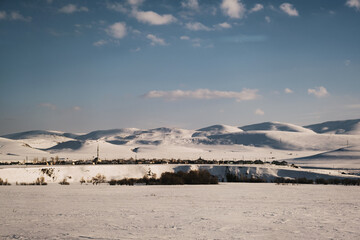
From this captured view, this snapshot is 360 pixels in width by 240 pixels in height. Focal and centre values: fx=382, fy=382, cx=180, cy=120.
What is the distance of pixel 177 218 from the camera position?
10195mm

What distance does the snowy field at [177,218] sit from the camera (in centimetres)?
809

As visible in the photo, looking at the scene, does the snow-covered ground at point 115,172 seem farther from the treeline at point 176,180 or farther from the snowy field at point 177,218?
the snowy field at point 177,218

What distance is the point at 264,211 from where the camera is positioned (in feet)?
37.6

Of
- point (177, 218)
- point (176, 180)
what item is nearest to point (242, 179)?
point (176, 180)

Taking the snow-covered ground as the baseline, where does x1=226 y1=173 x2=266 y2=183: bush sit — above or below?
below

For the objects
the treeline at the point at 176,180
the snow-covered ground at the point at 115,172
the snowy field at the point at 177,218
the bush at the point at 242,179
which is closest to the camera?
the snowy field at the point at 177,218

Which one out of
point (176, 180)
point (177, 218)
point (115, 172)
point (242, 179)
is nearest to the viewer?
point (177, 218)

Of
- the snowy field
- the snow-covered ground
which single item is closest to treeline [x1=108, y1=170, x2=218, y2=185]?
the snow-covered ground

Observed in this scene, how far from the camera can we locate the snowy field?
809cm

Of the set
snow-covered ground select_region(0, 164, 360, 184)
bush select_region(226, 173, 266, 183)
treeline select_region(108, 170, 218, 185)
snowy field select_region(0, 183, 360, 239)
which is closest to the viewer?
snowy field select_region(0, 183, 360, 239)

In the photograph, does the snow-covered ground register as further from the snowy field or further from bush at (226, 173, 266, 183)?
the snowy field

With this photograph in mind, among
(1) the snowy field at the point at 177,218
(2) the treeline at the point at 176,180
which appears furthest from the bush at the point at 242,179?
(1) the snowy field at the point at 177,218

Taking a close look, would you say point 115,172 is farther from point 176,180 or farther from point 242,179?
point 242,179

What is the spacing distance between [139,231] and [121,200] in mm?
6266
